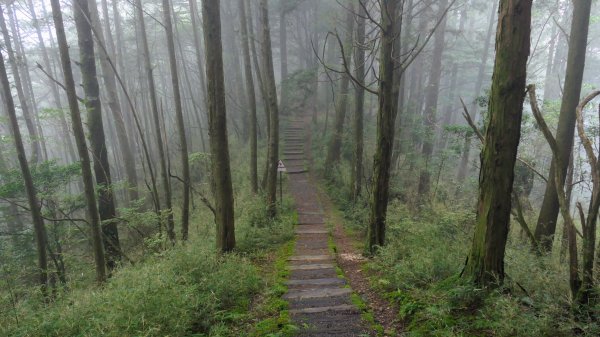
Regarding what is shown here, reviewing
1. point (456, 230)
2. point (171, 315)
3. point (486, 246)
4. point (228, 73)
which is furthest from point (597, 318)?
point (228, 73)

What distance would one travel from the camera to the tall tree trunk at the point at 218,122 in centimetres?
625

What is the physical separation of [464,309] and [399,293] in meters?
1.13

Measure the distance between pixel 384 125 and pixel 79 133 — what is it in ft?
20.1

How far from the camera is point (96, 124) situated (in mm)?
9164

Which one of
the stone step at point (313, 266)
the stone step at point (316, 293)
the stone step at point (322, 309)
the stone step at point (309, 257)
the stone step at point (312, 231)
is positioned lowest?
the stone step at point (312, 231)

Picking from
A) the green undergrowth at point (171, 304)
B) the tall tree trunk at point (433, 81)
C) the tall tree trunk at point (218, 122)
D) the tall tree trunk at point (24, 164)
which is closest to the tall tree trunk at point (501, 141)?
the green undergrowth at point (171, 304)

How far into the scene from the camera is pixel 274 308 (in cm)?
503

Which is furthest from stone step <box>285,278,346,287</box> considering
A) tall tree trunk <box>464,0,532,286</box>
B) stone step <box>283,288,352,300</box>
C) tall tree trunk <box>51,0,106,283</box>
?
tall tree trunk <box>51,0,106,283</box>

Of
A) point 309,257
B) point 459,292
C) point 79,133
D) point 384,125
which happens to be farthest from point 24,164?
point 459,292

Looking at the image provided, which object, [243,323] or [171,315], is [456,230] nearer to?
[243,323]

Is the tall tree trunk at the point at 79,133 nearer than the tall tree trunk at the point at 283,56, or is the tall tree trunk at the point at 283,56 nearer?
the tall tree trunk at the point at 79,133

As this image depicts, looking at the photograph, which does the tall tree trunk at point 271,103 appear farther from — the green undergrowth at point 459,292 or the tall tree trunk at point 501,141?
the tall tree trunk at point 501,141

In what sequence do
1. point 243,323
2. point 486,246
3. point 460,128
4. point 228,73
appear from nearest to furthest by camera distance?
point 486,246 → point 243,323 → point 460,128 → point 228,73

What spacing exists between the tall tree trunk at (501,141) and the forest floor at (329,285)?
4.89 feet
